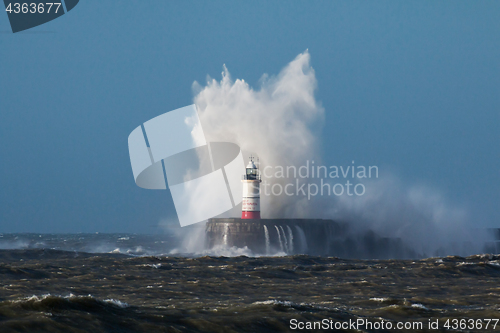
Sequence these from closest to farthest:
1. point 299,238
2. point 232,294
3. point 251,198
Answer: point 232,294 → point 251,198 → point 299,238

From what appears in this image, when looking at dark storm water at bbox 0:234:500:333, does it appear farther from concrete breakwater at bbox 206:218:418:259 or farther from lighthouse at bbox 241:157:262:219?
lighthouse at bbox 241:157:262:219

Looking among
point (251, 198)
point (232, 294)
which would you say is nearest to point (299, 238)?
point (251, 198)

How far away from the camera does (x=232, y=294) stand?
18.2 metres

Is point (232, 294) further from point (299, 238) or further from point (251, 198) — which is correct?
point (299, 238)

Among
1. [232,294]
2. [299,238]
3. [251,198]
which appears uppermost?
[251,198]

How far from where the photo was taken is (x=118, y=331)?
11281 mm

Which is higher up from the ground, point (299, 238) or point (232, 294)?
point (299, 238)

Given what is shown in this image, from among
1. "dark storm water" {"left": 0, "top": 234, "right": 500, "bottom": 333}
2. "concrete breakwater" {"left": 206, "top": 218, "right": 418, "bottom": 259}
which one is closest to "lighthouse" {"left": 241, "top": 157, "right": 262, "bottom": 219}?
"concrete breakwater" {"left": 206, "top": 218, "right": 418, "bottom": 259}

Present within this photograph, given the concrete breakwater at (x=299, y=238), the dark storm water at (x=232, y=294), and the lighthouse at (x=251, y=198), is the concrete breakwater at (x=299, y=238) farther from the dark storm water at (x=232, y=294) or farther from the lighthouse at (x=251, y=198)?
the dark storm water at (x=232, y=294)

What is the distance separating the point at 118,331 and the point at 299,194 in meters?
45.8

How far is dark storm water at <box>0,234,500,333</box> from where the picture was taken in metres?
12.3

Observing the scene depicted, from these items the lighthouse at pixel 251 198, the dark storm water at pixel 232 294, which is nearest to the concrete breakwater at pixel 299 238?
the lighthouse at pixel 251 198

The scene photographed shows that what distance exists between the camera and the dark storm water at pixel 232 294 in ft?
40.2

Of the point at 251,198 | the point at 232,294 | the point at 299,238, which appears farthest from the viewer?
the point at 299,238
